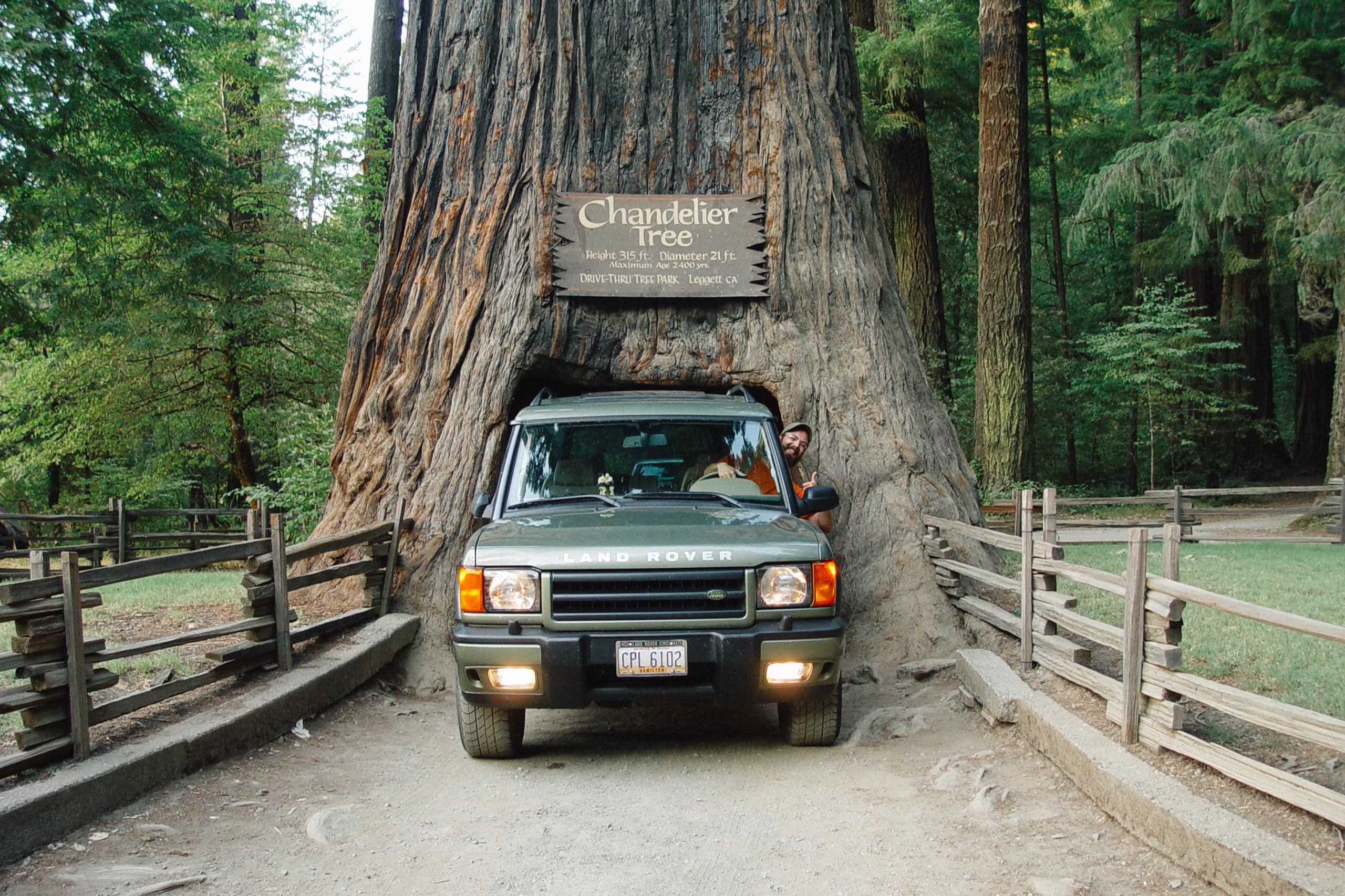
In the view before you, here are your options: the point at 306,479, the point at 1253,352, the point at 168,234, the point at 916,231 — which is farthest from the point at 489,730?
the point at 1253,352

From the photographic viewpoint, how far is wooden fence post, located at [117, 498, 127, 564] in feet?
59.1

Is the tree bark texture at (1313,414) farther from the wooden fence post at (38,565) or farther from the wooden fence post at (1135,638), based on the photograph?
the wooden fence post at (38,565)

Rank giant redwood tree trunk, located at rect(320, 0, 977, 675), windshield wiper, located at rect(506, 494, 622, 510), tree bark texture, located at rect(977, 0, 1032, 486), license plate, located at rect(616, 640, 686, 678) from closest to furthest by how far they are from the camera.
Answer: license plate, located at rect(616, 640, 686, 678) < windshield wiper, located at rect(506, 494, 622, 510) < giant redwood tree trunk, located at rect(320, 0, 977, 675) < tree bark texture, located at rect(977, 0, 1032, 486)

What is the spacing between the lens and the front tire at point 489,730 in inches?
228

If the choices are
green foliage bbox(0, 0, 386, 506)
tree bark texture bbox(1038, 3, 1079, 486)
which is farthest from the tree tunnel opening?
tree bark texture bbox(1038, 3, 1079, 486)

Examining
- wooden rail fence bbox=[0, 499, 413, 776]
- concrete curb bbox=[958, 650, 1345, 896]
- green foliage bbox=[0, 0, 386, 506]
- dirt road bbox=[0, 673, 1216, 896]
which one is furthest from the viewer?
green foliage bbox=[0, 0, 386, 506]

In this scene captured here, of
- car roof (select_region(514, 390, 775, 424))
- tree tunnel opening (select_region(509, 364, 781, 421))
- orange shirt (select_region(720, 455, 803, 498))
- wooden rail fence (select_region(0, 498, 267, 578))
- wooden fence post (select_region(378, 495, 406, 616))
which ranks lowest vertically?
wooden rail fence (select_region(0, 498, 267, 578))

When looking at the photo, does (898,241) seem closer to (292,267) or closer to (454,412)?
(292,267)

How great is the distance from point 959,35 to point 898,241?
4253 mm

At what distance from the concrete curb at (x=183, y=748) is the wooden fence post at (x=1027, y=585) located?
4.73 metres

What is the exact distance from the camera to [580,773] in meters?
5.62

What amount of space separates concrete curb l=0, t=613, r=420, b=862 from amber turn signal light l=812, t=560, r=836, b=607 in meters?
3.37

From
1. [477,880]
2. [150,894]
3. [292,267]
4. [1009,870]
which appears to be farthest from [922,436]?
[292,267]

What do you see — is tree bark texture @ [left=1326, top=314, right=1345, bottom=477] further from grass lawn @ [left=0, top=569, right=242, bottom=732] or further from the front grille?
grass lawn @ [left=0, top=569, right=242, bottom=732]
